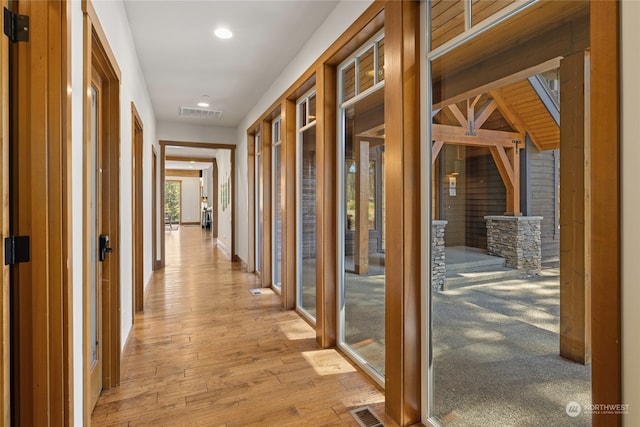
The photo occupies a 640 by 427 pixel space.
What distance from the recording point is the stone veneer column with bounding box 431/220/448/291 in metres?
1.93

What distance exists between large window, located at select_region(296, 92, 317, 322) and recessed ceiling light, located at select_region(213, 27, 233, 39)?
3.09 feet

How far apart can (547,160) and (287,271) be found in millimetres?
3037

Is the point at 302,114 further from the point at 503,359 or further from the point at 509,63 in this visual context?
the point at 503,359

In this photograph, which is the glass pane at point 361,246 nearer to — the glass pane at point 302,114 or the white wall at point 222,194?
the glass pane at point 302,114

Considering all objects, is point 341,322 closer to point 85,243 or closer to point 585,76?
point 85,243

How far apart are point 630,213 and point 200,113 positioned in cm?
588

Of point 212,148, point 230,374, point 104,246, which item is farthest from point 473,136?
point 212,148

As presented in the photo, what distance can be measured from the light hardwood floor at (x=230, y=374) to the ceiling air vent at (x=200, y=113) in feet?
10.1

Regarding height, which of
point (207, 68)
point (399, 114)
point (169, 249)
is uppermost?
point (207, 68)

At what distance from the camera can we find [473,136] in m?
1.86

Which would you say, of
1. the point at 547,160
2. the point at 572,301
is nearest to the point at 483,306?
the point at 572,301

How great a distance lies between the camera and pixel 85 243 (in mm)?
1668

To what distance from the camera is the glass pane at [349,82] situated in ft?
9.09

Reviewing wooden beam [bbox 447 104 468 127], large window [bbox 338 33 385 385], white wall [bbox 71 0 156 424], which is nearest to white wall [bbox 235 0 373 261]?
large window [bbox 338 33 385 385]
